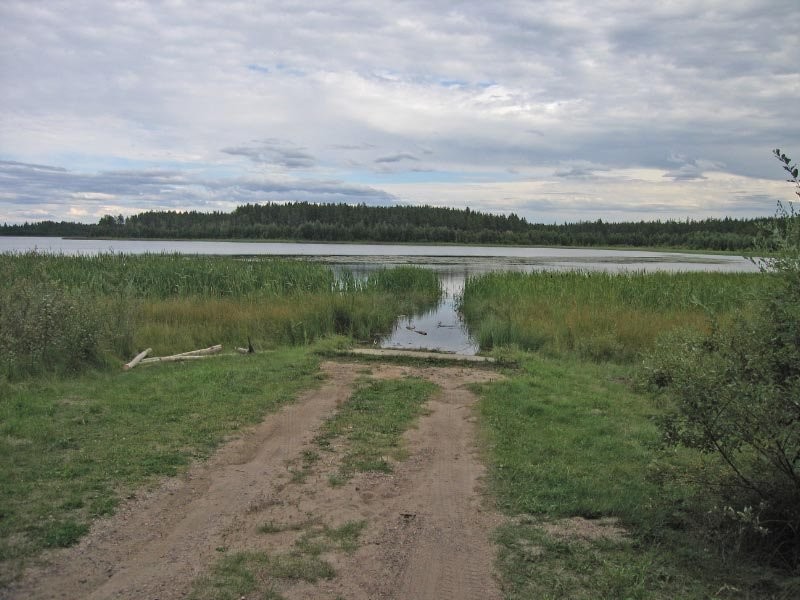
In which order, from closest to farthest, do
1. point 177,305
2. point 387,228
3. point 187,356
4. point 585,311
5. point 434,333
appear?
point 187,356 < point 585,311 < point 177,305 < point 434,333 < point 387,228

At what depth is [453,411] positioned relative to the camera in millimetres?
8062

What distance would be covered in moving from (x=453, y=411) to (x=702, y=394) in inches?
170

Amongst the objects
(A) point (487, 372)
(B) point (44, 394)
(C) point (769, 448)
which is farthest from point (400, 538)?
(A) point (487, 372)

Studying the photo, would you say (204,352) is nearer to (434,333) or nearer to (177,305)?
(177,305)

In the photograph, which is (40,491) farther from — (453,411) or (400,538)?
(453,411)

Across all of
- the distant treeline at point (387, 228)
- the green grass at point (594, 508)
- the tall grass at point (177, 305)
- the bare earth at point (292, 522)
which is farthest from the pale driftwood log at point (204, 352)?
the distant treeline at point (387, 228)

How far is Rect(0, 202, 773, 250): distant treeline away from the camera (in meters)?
108

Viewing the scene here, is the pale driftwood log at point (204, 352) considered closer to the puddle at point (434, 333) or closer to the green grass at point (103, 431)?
the green grass at point (103, 431)

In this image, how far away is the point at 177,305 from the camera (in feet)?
53.0

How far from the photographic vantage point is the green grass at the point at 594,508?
3.72m

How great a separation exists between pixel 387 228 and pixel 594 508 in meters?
104

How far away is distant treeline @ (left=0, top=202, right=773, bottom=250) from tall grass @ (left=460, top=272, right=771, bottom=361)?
86191mm

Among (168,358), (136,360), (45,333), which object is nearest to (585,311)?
(168,358)

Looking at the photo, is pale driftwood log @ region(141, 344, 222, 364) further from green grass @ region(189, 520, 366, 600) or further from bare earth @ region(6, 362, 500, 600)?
green grass @ region(189, 520, 366, 600)
